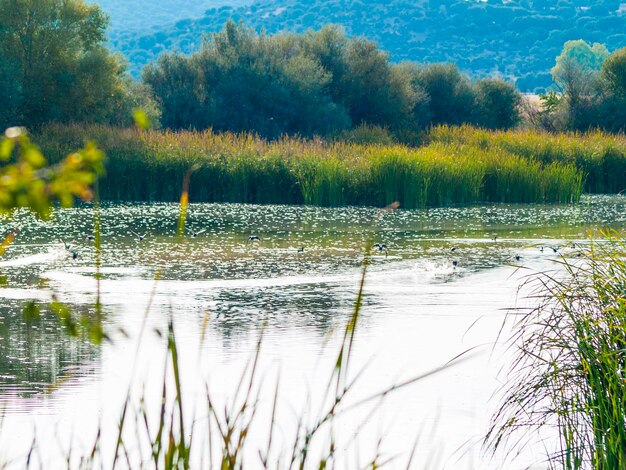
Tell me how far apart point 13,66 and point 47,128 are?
6.78ft

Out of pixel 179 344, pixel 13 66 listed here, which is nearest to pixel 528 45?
pixel 13 66

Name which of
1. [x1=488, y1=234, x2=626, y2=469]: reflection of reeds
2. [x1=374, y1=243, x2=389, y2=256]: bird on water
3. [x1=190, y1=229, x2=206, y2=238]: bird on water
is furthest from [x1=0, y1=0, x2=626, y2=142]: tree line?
[x1=488, y1=234, x2=626, y2=469]: reflection of reeds

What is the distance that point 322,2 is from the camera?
89.1 meters

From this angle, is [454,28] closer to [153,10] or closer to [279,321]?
[153,10]

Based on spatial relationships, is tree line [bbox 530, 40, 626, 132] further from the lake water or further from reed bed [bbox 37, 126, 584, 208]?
the lake water

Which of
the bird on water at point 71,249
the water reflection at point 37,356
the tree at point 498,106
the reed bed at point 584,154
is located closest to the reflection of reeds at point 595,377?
the water reflection at point 37,356

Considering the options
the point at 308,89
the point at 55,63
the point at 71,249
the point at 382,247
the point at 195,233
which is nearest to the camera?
the point at 71,249

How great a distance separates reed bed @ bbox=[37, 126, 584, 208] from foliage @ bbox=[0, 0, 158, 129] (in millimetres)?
5032

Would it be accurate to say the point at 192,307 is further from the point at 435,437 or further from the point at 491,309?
the point at 435,437

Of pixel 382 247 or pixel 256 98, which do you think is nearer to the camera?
pixel 382 247

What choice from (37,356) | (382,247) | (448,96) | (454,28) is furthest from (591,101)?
(454,28)

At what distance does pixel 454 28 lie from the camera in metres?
87.4

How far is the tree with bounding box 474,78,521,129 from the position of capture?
30.2 metres

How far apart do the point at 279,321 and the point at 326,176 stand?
9.13 meters
